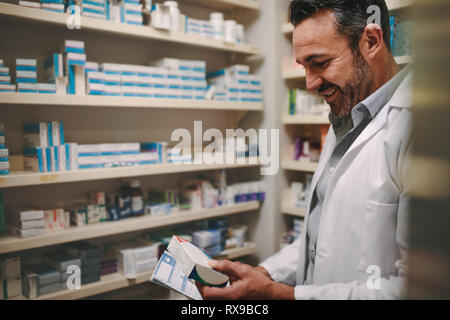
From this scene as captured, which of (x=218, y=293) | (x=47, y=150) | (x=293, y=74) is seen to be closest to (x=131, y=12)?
(x=47, y=150)

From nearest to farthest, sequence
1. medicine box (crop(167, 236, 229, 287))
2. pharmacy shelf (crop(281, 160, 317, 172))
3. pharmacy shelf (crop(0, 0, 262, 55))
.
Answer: medicine box (crop(167, 236, 229, 287))
pharmacy shelf (crop(0, 0, 262, 55))
pharmacy shelf (crop(281, 160, 317, 172))

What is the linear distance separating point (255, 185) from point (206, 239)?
0.60 metres

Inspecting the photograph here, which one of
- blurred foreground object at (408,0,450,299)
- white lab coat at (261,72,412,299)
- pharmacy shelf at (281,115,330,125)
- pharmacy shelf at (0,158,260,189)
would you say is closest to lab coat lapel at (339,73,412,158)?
white lab coat at (261,72,412,299)

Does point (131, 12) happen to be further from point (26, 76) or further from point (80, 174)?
point (80, 174)

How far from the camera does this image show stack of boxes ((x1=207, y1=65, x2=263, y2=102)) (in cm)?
234

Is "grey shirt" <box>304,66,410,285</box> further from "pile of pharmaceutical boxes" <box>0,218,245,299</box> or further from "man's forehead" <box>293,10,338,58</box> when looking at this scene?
"pile of pharmaceutical boxes" <box>0,218,245,299</box>

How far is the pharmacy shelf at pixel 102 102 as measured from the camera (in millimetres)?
1572

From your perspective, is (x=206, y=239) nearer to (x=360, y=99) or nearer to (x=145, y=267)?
(x=145, y=267)

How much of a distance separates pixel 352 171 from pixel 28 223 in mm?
1520

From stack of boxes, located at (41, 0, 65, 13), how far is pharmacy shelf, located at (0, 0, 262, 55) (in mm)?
37

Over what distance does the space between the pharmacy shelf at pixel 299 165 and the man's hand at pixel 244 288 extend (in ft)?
4.65

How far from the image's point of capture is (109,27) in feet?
5.95

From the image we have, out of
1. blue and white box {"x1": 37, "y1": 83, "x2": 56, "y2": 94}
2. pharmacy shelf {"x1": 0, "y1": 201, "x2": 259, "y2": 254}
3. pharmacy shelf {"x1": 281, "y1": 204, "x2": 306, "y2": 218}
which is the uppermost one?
blue and white box {"x1": 37, "y1": 83, "x2": 56, "y2": 94}

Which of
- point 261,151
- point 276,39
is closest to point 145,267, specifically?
point 261,151
